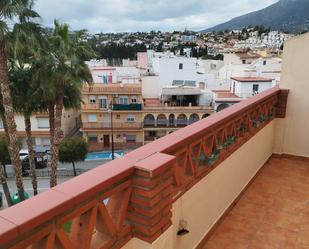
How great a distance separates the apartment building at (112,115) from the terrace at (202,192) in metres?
18.6

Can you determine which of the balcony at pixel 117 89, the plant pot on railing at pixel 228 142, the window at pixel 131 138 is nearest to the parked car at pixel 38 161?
the balcony at pixel 117 89

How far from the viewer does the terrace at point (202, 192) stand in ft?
3.59

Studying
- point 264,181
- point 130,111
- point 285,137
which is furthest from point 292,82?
point 130,111

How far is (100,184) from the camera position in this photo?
46.6 inches

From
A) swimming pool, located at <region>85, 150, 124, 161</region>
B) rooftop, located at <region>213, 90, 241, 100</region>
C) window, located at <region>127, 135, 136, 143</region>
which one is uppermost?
rooftop, located at <region>213, 90, 241, 100</region>

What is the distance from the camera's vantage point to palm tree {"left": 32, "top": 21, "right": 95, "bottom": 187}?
32.2 feet

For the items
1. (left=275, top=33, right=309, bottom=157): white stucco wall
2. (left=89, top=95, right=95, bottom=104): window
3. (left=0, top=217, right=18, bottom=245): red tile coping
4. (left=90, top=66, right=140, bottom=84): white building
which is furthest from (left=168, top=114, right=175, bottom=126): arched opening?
(left=0, top=217, right=18, bottom=245): red tile coping

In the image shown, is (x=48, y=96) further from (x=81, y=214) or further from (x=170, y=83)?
(x=170, y=83)

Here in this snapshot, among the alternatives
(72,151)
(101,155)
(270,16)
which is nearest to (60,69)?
(72,151)

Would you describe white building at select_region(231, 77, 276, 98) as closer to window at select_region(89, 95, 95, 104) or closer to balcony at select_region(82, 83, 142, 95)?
balcony at select_region(82, 83, 142, 95)

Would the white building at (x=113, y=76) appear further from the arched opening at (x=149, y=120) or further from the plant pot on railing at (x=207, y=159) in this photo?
the plant pot on railing at (x=207, y=159)

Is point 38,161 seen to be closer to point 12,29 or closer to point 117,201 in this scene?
point 12,29

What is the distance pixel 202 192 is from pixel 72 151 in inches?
661

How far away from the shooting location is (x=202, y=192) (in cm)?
220
